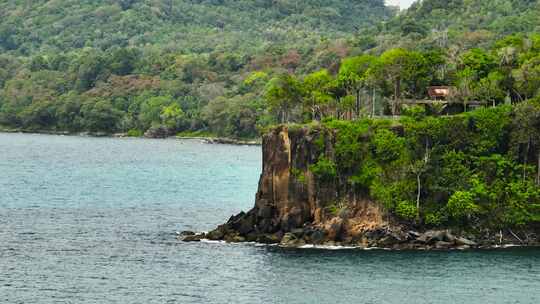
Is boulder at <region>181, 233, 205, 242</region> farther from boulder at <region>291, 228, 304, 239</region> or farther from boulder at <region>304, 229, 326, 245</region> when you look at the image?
boulder at <region>304, 229, 326, 245</region>

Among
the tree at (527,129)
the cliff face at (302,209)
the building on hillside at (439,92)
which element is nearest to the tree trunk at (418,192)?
the cliff face at (302,209)

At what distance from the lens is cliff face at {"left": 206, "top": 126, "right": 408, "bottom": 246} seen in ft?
314

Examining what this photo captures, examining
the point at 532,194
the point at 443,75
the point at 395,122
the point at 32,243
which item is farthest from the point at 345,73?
the point at 32,243

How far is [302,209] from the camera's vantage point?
9844 centimetres

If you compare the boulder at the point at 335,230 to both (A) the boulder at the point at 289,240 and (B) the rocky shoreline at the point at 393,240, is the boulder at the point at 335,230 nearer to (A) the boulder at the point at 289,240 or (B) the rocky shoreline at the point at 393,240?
(B) the rocky shoreline at the point at 393,240

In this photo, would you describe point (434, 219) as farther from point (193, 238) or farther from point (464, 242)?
point (193, 238)

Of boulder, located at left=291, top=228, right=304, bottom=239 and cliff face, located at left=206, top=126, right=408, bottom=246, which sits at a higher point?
cliff face, located at left=206, top=126, right=408, bottom=246

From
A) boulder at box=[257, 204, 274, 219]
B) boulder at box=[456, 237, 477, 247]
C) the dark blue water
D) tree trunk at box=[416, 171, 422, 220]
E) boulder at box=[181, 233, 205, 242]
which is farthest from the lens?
boulder at box=[181, 233, 205, 242]

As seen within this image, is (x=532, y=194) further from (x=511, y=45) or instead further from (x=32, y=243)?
(x=32, y=243)

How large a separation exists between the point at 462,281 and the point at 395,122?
22489 millimetres

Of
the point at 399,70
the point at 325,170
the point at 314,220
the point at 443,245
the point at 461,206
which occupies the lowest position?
the point at 443,245

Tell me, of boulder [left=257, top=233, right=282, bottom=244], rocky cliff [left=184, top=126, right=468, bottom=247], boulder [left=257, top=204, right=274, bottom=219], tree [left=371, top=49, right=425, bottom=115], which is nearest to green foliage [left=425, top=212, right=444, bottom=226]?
rocky cliff [left=184, top=126, right=468, bottom=247]

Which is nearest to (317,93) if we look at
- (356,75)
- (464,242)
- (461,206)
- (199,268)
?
(356,75)

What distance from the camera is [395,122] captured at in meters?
102
